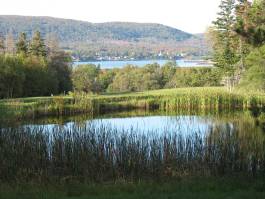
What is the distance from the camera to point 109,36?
14575 centimetres

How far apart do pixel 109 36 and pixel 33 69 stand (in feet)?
369

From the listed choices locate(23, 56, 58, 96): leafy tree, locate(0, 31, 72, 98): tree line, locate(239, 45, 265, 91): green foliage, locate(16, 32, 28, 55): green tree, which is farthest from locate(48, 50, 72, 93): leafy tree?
locate(239, 45, 265, 91): green foliage

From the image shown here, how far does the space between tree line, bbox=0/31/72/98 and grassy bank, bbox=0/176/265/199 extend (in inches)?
831

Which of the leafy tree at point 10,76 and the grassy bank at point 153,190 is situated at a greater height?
the leafy tree at point 10,76

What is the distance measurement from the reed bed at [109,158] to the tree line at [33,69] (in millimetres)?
19444

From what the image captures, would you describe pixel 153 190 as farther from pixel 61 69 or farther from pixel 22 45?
pixel 22 45

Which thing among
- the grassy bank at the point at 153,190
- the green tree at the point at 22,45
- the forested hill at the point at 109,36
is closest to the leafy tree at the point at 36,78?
the green tree at the point at 22,45

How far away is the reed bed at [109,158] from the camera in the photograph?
958 centimetres

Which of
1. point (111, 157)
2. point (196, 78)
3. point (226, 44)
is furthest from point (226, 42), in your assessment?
point (111, 157)

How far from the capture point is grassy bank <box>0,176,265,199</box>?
296 inches

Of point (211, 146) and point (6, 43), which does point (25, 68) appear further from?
point (211, 146)

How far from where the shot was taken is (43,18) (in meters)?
126

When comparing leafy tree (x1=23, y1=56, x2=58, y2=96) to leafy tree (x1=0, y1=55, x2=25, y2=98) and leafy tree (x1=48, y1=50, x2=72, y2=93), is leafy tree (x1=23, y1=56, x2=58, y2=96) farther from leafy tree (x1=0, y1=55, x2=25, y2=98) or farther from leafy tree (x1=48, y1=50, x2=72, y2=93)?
leafy tree (x1=48, y1=50, x2=72, y2=93)

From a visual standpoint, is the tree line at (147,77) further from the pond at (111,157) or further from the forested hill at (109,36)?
the forested hill at (109,36)
